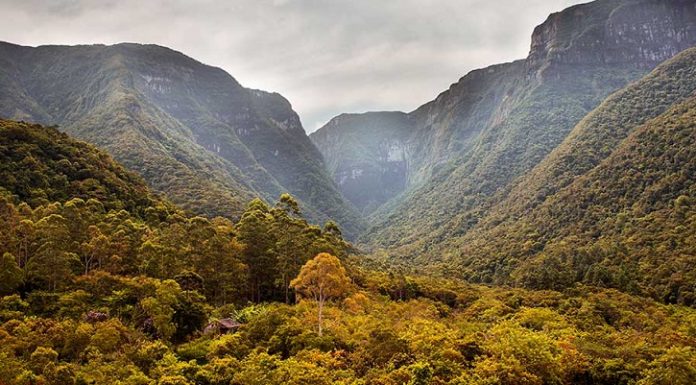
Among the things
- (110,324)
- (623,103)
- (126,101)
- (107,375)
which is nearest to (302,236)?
(110,324)

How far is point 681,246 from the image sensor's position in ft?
313

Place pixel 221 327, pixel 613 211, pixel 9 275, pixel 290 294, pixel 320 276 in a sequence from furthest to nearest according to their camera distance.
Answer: pixel 613 211 → pixel 290 294 → pixel 320 276 → pixel 221 327 → pixel 9 275

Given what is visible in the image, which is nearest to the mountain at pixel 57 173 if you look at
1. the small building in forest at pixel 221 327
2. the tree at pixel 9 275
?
the tree at pixel 9 275

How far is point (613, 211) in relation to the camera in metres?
124

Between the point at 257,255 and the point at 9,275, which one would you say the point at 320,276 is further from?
the point at 9,275

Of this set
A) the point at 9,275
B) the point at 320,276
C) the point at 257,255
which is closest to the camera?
the point at 9,275

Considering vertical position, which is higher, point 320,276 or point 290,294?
point 320,276

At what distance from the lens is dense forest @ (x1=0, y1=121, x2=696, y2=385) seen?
29156 millimetres

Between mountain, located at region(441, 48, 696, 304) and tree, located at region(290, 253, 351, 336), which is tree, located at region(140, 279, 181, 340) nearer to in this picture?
tree, located at region(290, 253, 351, 336)

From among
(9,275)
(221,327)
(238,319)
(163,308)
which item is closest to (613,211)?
(238,319)

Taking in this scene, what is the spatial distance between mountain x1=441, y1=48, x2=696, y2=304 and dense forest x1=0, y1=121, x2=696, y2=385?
2327cm

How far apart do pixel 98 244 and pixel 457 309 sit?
164ft

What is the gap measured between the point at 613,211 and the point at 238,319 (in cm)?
10944

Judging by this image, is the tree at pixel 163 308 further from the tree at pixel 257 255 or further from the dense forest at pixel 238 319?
the tree at pixel 257 255
